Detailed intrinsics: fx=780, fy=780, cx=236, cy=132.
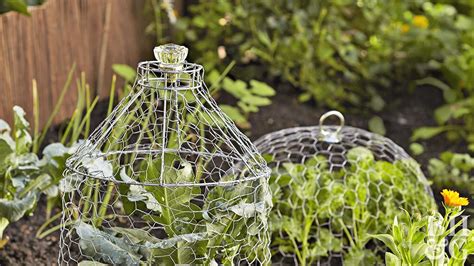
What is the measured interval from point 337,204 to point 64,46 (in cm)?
137

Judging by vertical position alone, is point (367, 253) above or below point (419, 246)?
below

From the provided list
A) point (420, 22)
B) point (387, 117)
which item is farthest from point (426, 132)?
point (420, 22)

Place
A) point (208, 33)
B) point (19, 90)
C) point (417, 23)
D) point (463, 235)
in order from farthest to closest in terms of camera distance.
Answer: point (417, 23), point (208, 33), point (19, 90), point (463, 235)

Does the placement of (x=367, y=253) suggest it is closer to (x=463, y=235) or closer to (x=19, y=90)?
(x=463, y=235)

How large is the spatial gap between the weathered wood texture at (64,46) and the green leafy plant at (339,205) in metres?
1.04

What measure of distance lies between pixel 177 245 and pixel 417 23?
2958 millimetres

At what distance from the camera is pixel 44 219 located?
271 centimetres

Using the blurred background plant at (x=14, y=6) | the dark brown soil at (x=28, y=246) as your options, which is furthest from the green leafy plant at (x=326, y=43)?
the dark brown soil at (x=28, y=246)

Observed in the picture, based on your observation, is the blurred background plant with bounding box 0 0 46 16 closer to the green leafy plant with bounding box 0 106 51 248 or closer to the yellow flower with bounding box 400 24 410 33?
the green leafy plant with bounding box 0 106 51 248

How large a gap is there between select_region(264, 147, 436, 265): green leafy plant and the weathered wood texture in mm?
1038

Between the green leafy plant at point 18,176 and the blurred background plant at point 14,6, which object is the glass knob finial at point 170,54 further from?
the blurred background plant at point 14,6

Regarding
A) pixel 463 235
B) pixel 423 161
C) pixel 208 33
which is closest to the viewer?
pixel 463 235

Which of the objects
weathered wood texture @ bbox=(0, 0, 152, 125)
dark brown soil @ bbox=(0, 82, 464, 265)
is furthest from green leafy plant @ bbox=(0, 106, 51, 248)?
weathered wood texture @ bbox=(0, 0, 152, 125)

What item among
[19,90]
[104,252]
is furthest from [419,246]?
[19,90]
